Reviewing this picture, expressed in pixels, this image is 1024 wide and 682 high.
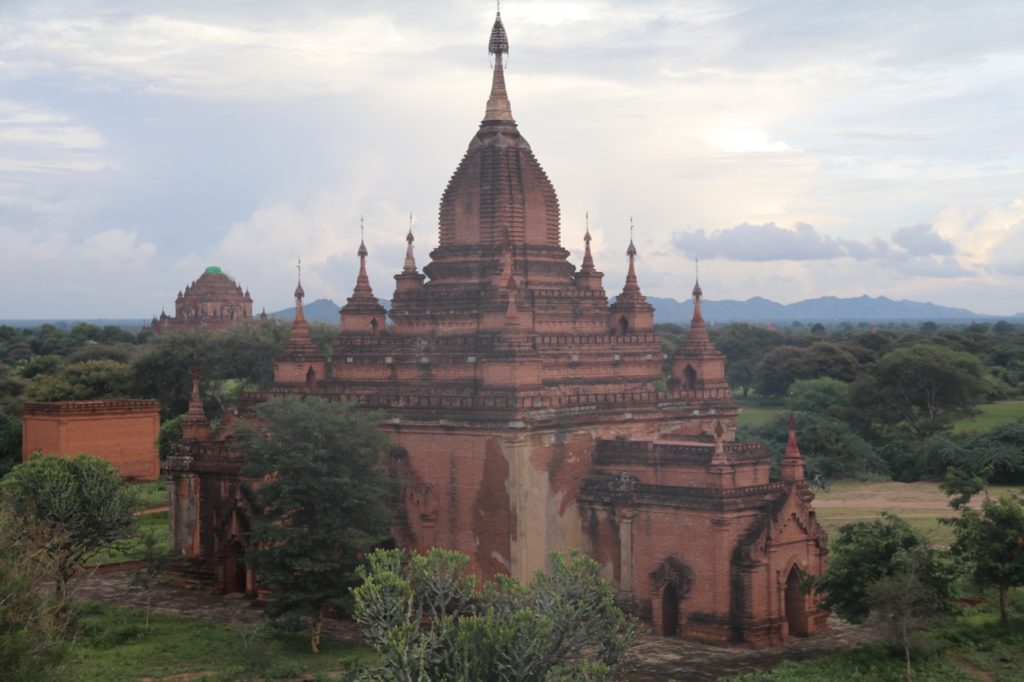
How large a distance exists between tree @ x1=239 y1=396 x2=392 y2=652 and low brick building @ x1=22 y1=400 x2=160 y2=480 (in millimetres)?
29310

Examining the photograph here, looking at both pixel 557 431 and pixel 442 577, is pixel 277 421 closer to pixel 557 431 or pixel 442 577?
pixel 557 431

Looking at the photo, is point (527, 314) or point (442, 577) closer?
point (442, 577)

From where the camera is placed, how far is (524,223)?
124 ft

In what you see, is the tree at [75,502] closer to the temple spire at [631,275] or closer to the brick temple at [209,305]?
the temple spire at [631,275]

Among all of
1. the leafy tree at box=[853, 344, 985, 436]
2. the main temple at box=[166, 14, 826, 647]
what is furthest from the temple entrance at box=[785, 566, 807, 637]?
the leafy tree at box=[853, 344, 985, 436]

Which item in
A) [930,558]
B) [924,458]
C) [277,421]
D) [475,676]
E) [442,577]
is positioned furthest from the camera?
[924,458]

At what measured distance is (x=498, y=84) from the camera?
128ft

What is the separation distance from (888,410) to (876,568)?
48052 mm

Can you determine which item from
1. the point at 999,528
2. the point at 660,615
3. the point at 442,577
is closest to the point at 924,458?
the point at 999,528

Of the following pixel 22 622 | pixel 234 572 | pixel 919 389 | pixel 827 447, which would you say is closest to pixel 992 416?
pixel 919 389

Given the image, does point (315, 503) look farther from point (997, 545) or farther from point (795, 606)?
point (997, 545)

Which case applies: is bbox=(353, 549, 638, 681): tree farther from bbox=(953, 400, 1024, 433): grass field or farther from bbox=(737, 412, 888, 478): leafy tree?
bbox=(953, 400, 1024, 433): grass field

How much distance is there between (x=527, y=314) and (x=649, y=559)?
328 inches

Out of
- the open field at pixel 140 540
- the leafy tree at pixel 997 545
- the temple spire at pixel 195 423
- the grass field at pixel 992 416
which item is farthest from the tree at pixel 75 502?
the grass field at pixel 992 416
